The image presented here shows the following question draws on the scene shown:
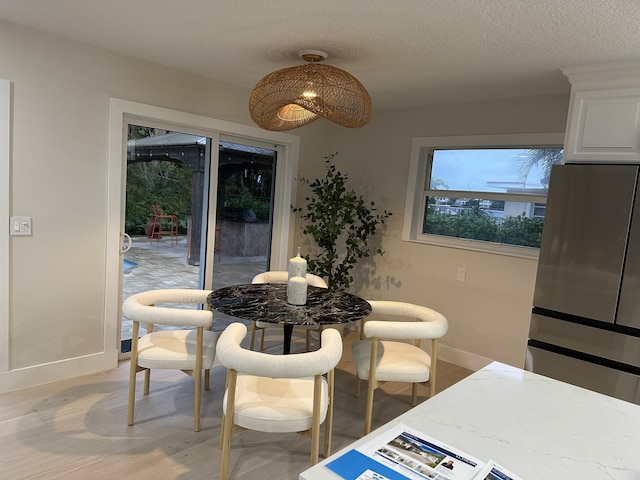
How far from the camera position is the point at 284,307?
2.60m

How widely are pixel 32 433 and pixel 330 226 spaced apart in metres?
2.78

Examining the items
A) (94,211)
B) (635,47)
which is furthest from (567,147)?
(94,211)

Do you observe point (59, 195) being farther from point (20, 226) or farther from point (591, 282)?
point (591, 282)

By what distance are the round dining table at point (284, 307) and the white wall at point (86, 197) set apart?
3.78 feet

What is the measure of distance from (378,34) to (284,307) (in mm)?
1666

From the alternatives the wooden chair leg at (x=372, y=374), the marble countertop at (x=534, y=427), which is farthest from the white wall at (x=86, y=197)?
the marble countertop at (x=534, y=427)

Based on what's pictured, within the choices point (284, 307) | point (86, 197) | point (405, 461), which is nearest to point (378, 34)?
point (284, 307)

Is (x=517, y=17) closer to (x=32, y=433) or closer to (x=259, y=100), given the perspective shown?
(x=259, y=100)

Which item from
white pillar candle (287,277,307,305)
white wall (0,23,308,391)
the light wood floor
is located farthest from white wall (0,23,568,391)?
white pillar candle (287,277,307,305)

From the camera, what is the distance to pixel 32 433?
7.93 feet

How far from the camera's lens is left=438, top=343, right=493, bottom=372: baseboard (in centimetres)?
380

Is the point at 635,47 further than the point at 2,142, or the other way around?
the point at 2,142

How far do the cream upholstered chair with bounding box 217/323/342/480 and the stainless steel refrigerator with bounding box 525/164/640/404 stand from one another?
1.52 metres

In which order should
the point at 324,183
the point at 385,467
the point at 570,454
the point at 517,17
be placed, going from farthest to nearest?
the point at 324,183 < the point at 517,17 < the point at 570,454 < the point at 385,467
